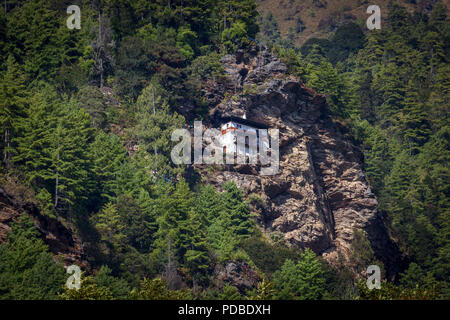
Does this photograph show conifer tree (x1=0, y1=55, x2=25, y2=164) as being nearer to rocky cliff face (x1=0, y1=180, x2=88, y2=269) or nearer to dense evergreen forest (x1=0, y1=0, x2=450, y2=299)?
dense evergreen forest (x1=0, y1=0, x2=450, y2=299)

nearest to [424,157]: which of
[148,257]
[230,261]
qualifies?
[230,261]

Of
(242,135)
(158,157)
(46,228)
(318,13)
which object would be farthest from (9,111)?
(318,13)

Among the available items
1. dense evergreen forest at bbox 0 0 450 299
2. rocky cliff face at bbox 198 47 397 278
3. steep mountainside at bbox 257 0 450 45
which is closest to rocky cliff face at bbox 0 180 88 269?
dense evergreen forest at bbox 0 0 450 299

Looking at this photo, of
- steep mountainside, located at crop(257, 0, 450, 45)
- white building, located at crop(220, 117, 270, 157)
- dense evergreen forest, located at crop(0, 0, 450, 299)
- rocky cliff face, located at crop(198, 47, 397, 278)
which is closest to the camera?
dense evergreen forest, located at crop(0, 0, 450, 299)

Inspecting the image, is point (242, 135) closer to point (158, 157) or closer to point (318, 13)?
point (158, 157)

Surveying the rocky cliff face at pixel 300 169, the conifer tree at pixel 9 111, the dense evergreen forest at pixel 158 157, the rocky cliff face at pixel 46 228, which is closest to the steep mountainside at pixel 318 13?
the dense evergreen forest at pixel 158 157
